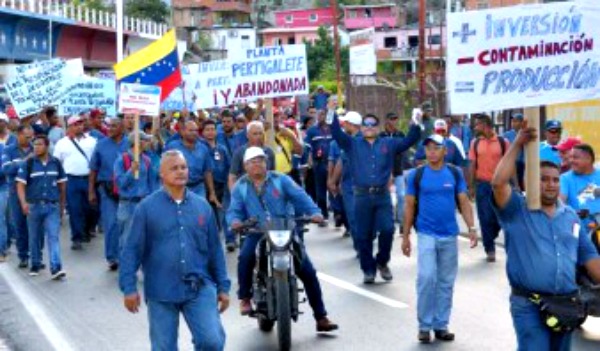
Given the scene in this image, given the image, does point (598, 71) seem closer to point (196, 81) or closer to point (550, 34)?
point (550, 34)

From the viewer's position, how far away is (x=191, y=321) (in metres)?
8.14

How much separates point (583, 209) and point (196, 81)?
9.53 meters

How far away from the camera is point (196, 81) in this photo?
19.2 meters

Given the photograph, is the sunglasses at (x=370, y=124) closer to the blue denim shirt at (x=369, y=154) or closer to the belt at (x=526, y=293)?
the blue denim shirt at (x=369, y=154)

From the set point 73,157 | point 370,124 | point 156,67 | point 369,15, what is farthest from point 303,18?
point 370,124

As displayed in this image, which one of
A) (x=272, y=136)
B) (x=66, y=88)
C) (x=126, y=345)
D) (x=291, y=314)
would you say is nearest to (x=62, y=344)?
(x=126, y=345)

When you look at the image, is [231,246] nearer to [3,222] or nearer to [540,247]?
[3,222]

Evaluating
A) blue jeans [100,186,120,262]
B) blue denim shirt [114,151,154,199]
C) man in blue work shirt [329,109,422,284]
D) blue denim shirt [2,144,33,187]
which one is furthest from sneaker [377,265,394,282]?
blue denim shirt [2,144,33,187]

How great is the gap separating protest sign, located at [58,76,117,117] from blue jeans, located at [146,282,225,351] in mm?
14283

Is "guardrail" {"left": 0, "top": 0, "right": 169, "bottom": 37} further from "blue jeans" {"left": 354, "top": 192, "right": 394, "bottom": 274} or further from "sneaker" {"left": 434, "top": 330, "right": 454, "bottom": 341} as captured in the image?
"sneaker" {"left": 434, "top": 330, "right": 454, "bottom": 341}

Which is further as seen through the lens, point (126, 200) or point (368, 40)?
point (368, 40)

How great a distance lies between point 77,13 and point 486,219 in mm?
45626

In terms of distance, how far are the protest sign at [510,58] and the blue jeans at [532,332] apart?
1193mm

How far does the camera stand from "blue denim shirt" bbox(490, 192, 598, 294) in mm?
7172
